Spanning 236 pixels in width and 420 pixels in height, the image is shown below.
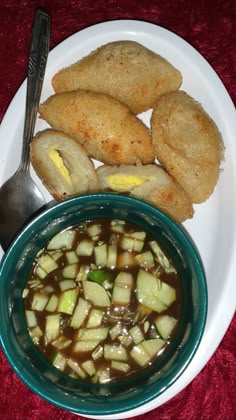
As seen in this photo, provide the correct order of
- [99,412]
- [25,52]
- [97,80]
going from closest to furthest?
1. [99,412]
2. [97,80]
3. [25,52]

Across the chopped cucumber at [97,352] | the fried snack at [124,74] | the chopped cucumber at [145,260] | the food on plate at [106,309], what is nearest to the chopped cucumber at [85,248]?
the food on plate at [106,309]

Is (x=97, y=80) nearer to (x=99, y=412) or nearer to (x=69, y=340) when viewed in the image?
(x=69, y=340)

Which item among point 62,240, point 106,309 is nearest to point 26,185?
point 62,240

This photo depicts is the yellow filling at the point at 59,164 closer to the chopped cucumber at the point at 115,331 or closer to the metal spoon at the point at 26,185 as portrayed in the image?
the metal spoon at the point at 26,185

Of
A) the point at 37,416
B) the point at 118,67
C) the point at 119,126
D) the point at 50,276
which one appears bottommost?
the point at 37,416

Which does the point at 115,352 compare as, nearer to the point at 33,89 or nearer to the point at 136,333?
the point at 136,333

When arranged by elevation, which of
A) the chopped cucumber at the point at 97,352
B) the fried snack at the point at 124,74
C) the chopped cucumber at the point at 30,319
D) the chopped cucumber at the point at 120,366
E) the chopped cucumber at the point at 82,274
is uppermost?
the fried snack at the point at 124,74

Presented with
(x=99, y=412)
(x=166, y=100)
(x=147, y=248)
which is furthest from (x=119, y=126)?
(x=99, y=412)

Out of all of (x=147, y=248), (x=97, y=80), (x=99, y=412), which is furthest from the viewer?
(x=97, y=80)
